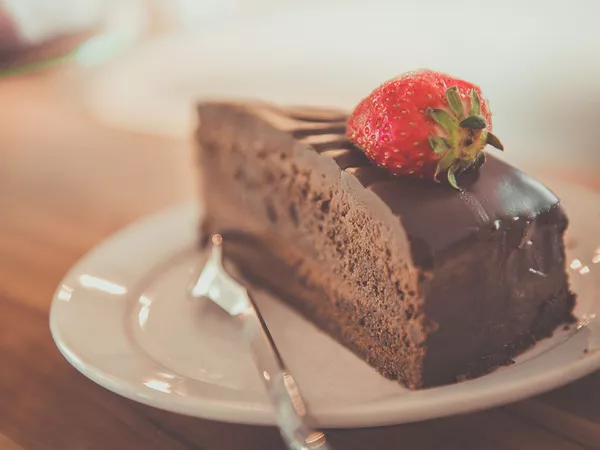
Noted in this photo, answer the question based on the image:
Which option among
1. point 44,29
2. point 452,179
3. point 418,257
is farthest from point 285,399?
point 44,29

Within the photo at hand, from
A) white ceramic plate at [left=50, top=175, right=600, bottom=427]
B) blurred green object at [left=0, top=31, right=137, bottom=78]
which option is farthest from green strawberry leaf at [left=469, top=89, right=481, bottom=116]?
blurred green object at [left=0, top=31, right=137, bottom=78]

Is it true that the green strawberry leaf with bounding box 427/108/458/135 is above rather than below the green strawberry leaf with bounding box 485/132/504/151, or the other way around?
above

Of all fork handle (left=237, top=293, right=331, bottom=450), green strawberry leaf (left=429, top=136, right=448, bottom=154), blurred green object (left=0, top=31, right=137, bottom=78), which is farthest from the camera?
blurred green object (left=0, top=31, right=137, bottom=78)

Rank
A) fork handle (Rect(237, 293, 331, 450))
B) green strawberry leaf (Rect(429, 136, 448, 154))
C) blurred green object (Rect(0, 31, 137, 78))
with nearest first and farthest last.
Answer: fork handle (Rect(237, 293, 331, 450)) < green strawberry leaf (Rect(429, 136, 448, 154)) < blurred green object (Rect(0, 31, 137, 78))

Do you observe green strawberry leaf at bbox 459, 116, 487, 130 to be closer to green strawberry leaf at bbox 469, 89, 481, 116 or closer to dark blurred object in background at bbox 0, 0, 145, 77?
green strawberry leaf at bbox 469, 89, 481, 116

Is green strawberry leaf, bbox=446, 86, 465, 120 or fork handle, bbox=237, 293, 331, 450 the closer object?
fork handle, bbox=237, 293, 331, 450

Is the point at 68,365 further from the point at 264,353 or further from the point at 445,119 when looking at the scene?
the point at 445,119
